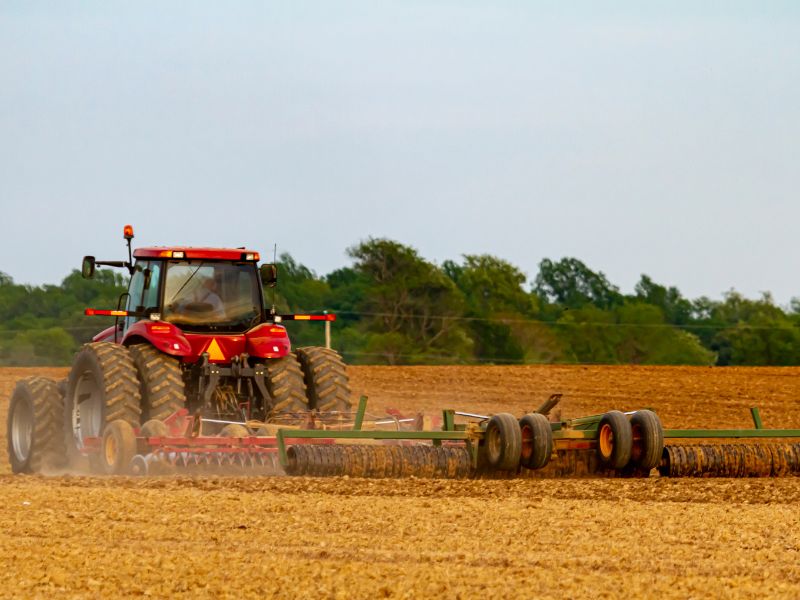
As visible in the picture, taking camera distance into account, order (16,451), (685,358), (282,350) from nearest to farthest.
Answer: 1. (282,350)
2. (16,451)
3. (685,358)

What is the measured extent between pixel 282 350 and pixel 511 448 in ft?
8.68

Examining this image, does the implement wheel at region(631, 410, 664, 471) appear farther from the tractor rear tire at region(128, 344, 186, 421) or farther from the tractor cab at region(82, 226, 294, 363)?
the tractor rear tire at region(128, 344, 186, 421)

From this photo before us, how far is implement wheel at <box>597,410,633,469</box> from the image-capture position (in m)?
12.8

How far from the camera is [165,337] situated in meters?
13.8

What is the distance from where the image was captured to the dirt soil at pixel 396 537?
23.6ft

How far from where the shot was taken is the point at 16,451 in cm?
1545

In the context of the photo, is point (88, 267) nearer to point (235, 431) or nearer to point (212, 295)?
point (212, 295)

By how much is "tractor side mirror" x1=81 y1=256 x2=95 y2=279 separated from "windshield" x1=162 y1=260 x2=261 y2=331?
0.73m

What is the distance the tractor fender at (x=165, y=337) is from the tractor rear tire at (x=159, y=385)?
0.12 metres

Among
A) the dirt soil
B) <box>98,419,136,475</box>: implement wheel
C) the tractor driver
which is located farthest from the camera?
the tractor driver

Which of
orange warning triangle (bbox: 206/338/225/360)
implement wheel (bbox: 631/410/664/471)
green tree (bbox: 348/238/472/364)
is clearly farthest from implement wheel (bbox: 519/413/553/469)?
green tree (bbox: 348/238/472/364)

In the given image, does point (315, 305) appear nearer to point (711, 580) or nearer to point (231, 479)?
point (231, 479)

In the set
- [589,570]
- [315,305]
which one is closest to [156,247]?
[589,570]

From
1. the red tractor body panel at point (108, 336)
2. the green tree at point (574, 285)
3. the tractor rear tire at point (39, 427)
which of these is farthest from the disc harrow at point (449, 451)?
the green tree at point (574, 285)
